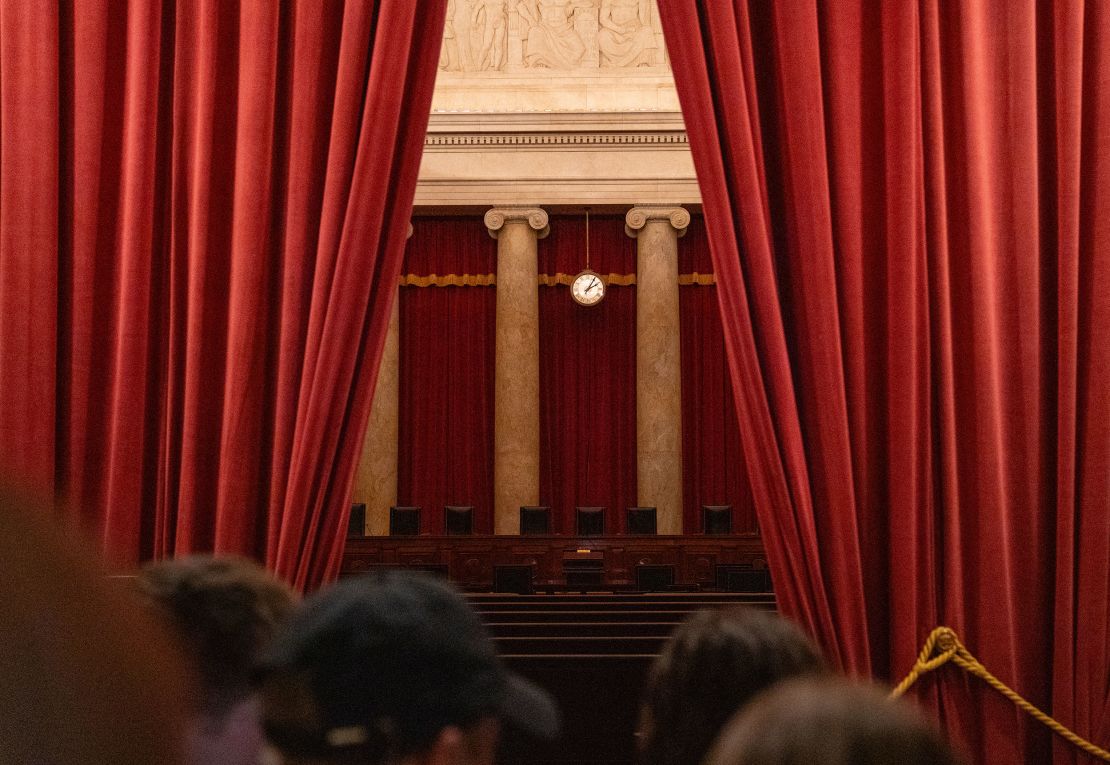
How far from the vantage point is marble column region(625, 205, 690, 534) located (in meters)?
13.1

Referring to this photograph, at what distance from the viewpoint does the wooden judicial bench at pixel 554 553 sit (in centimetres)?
1080

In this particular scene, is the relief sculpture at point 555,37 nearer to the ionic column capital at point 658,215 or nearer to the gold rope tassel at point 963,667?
the ionic column capital at point 658,215

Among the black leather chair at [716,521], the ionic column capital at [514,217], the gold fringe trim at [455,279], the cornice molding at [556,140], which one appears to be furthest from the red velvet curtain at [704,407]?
the gold fringe trim at [455,279]

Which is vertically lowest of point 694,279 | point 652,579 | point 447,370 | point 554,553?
point 652,579

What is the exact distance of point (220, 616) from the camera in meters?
1.46

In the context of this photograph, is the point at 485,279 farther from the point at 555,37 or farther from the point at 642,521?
the point at 642,521

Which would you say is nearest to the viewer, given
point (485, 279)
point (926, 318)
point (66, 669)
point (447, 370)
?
point (66, 669)

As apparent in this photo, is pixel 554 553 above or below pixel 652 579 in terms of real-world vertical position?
above

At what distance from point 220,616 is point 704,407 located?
42.9ft

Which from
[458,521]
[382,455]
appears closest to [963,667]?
[458,521]

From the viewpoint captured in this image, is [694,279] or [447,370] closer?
[694,279]

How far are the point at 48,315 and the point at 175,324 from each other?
417 millimetres

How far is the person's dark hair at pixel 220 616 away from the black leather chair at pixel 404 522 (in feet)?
32.6

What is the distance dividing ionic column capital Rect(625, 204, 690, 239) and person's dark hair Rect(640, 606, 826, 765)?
1202 cm
